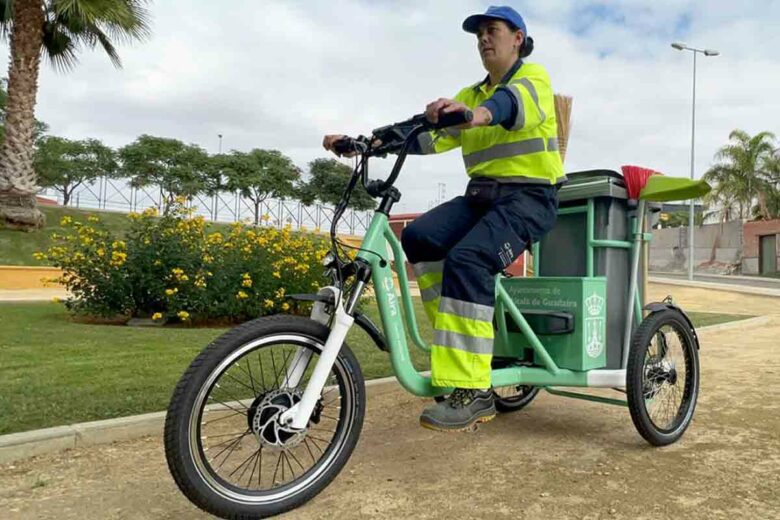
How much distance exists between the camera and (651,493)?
2.70 meters

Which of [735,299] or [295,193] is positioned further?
[295,193]

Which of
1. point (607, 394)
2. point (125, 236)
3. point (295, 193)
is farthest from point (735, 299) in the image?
point (295, 193)

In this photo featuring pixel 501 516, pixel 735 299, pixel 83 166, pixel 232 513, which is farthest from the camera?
pixel 83 166

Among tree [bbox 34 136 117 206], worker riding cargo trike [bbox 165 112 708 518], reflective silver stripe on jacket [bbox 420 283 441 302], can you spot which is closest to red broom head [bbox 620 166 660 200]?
worker riding cargo trike [bbox 165 112 708 518]

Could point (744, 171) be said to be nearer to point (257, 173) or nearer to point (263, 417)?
point (257, 173)

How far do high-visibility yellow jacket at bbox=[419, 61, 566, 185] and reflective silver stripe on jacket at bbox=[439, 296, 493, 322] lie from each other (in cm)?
71

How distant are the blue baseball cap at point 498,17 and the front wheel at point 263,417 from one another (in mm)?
1645

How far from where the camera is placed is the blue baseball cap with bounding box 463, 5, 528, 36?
298 cm

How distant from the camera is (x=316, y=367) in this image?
2457 mm

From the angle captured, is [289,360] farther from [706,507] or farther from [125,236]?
[125,236]

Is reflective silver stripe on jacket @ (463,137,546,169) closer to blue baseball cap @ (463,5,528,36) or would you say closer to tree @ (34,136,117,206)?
blue baseball cap @ (463,5,528,36)

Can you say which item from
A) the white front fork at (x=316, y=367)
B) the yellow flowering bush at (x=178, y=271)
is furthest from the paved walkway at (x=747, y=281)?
the white front fork at (x=316, y=367)

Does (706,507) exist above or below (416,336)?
below

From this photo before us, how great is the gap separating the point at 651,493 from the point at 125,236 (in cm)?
802
